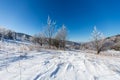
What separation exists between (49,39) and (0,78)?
963 inches

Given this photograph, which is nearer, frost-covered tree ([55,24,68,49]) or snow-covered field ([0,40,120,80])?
snow-covered field ([0,40,120,80])

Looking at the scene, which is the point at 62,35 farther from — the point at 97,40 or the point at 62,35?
the point at 97,40

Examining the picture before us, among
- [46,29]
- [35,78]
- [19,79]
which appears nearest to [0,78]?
[19,79]

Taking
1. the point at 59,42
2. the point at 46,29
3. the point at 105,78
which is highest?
the point at 46,29

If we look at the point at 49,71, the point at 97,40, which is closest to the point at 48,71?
the point at 49,71

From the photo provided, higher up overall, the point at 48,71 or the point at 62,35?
the point at 62,35

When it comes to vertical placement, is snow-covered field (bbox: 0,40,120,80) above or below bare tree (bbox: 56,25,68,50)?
below

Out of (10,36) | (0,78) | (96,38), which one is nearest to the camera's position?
(0,78)

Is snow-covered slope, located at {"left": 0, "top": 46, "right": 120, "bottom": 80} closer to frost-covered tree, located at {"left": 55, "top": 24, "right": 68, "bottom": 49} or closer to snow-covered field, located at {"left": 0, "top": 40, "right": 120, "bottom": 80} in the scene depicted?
snow-covered field, located at {"left": 0, "top": 40, "right": 120, "bottom": 80}

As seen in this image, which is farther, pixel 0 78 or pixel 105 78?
pixel 105 78

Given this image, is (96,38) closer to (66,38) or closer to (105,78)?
(66,38)

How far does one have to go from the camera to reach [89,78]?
11.4ft

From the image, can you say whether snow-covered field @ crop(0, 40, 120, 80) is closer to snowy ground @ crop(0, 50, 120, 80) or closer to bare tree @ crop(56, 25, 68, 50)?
snowy ground @ crop(0, 50, 120, 80)

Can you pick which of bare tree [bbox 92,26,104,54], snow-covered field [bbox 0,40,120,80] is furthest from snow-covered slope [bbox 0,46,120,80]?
bare tree [bbox 92,26,104,54]
